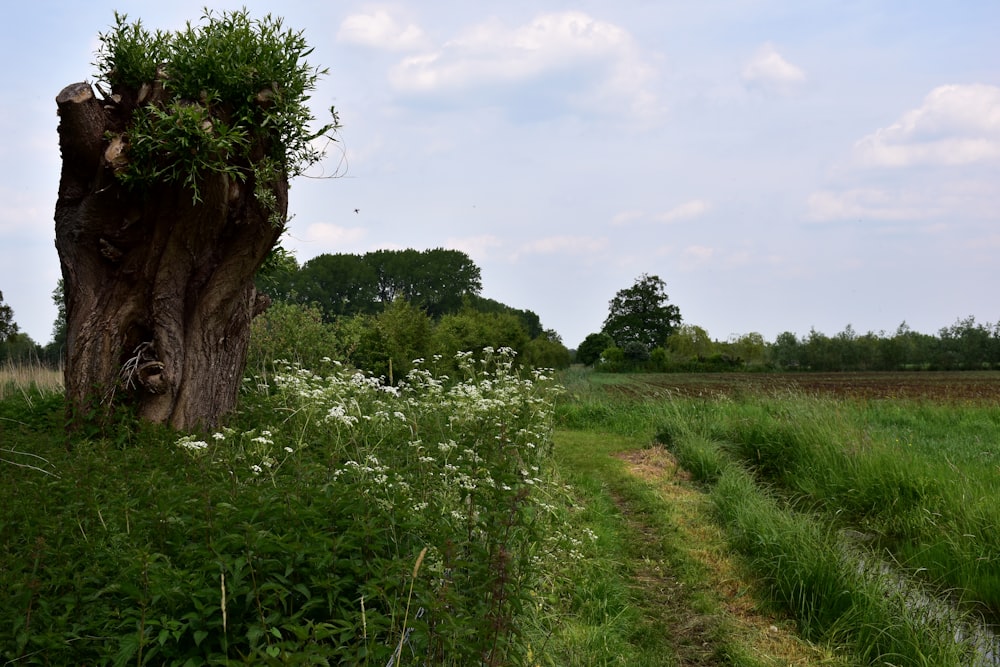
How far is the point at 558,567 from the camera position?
5.84m

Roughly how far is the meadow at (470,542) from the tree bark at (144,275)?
1.85 feet

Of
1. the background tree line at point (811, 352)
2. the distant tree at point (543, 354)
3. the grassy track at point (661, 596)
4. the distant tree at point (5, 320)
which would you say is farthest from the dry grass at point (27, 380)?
the background tree line at point (811, 352)

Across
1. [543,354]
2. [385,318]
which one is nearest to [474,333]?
[385,318]

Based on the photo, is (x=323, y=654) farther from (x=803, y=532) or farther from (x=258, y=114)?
(x=258, y=114)

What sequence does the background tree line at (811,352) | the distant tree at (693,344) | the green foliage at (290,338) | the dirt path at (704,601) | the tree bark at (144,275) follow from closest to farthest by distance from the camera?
the dirt path at (704,601)
the tree bark at (144,275)
the green foliage at (290,338)
the background tree line at (811,352)
the distant tree at (693,344)

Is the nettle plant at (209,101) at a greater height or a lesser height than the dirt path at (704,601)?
greater

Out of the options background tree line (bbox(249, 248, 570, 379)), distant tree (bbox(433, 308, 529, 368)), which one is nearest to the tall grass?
background tree line (bbox(249, 248, 570, 379))

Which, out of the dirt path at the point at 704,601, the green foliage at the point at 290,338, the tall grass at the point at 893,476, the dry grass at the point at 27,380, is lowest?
the dirt path at the point at 704,601

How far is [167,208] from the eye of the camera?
25.2ft

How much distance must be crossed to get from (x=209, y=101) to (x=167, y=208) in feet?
3.92

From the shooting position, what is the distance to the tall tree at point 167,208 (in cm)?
746

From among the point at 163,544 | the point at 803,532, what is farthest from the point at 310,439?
the point at 803,532

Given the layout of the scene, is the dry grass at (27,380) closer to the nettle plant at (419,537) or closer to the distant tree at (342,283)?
the nettle plant at (419,537)

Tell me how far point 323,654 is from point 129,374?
5863mm
